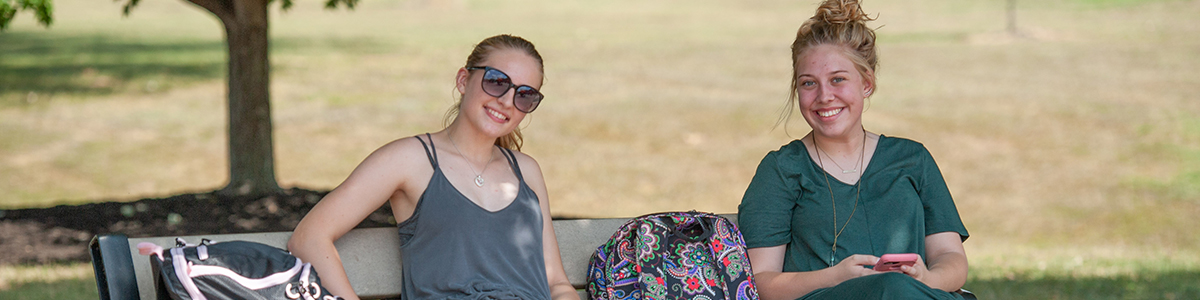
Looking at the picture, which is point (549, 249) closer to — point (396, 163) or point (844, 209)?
point (396, 163)

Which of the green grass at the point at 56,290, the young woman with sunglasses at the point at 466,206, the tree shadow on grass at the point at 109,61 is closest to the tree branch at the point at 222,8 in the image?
the green grass at the point at 56,290

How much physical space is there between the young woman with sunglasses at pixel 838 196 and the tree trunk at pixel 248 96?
4.52 m

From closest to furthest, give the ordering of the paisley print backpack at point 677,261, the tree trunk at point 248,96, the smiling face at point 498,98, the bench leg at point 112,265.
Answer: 1. the bench leg at point 112,265
2. the smiling face at point 498,98
3. the paisley print backpack at point 677,261
4. the tree trunk at point 248,96

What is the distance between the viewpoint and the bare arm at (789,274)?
324cm

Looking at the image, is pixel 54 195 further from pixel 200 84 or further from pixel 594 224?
pixel 594 224

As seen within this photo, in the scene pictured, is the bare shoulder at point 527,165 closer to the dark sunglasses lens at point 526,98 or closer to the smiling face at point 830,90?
the dark sunglasses lens at point 526,98

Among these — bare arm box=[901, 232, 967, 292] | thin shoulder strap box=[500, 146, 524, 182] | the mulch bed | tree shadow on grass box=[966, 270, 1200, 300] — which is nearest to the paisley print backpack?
thin shoulder strap box=[500, 146, 524, 182]

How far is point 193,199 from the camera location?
24.2 ft

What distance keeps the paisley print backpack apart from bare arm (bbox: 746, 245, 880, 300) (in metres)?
0.04

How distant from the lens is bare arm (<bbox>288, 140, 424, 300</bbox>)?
10.3 ft

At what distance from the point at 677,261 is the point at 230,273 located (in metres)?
1.42

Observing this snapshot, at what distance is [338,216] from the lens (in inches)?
123

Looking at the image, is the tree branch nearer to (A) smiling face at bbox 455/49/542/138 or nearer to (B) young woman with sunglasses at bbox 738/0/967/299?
(A) smiling face at bbox 455/49/542/138

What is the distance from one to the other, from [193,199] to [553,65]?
12.6 m
